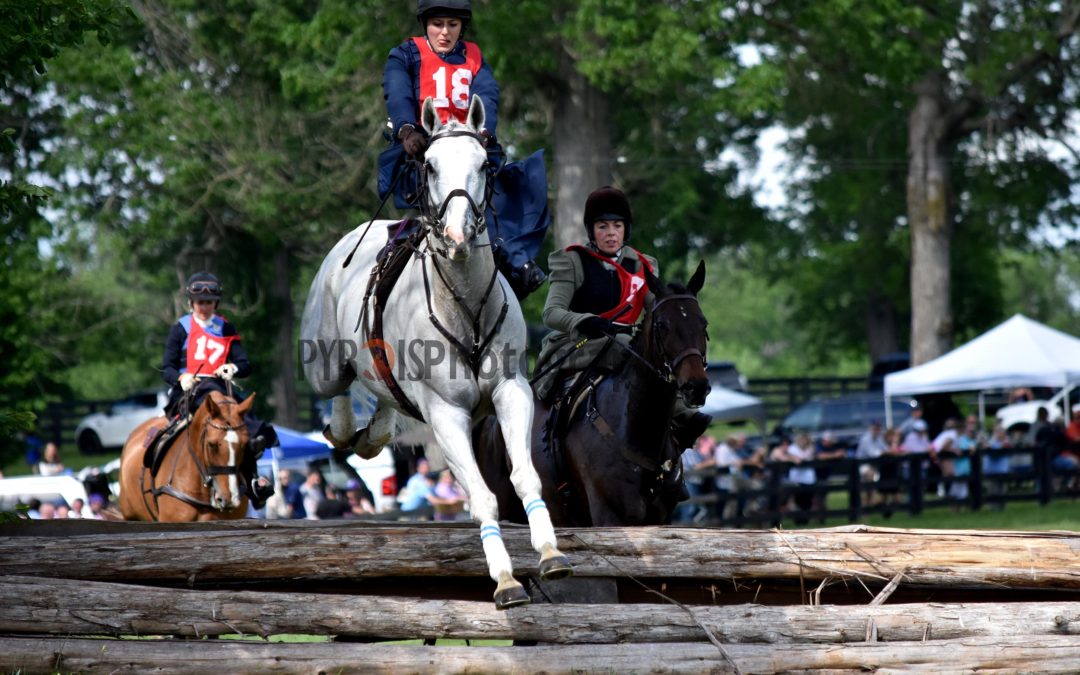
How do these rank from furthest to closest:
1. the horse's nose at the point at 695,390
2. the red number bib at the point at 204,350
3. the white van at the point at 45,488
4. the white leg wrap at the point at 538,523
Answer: the white van at the point at 45,488 → the red number bib at the point at 204,350 → the horse's nose at the point at 695,390 → the white leg wrap at the point at 538,523

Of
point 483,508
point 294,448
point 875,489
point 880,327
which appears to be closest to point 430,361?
point 483,508

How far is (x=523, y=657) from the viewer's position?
736 cm

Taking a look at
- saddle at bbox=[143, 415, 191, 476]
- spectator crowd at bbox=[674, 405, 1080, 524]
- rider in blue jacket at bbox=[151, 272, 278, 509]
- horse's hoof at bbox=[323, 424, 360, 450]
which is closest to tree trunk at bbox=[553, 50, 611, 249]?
spectator crowd at bbox=[674, 405, 1080, 524]

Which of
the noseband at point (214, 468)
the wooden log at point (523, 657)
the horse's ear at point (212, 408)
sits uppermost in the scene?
the horse's ear at point (212, 408)

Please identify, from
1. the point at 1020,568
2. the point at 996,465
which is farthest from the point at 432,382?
the point at 996,465

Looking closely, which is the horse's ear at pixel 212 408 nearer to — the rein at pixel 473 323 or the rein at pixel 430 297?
the rein at pixel 430 297

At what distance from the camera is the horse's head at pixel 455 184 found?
6988mm

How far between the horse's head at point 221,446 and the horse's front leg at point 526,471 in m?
5.24

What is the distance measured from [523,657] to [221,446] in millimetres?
5675

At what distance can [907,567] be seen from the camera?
26.0 feet

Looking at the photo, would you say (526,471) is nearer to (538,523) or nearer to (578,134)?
(538,523)

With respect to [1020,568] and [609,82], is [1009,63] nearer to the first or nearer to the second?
[609,82]

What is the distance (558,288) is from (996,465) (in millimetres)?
Answer: 16331

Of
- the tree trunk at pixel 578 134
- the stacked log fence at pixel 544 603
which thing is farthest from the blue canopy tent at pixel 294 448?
the stacked log fence at pixel 544 603
